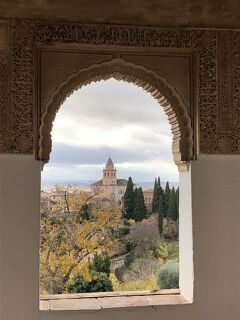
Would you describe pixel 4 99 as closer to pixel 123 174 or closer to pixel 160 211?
pixel 123 174

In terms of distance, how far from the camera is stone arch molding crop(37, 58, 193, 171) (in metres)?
3.82

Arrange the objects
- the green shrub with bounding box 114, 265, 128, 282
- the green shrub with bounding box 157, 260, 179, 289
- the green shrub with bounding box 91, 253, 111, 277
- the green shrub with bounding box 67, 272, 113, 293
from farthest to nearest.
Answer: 1. the green shrub with bounding box 114, 265, 128, 282
2. the green shrub with bounding box 91, 253, 111, 277
3. the green shrub with bounding box 67, 272, 113, 293
4. the green shrub with bounding box 157, 260, 179, 289

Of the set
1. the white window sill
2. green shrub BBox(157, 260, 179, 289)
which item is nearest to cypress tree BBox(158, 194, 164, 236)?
green shrub BBox(157, 260, 179, 289)

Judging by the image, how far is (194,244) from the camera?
3941mm

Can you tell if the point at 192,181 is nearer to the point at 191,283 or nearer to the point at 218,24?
the point at 191,283

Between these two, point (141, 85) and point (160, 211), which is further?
point (160, 211)

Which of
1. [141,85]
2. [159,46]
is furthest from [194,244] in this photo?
[159,46]

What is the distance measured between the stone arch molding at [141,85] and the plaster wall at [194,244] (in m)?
0.17

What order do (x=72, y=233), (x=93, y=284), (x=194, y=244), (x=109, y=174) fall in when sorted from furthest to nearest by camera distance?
(x=109, y=174)
(x=72, y=233)
(x=93, y=284)
(x=194, y=244)

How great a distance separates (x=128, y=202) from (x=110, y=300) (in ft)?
10.2

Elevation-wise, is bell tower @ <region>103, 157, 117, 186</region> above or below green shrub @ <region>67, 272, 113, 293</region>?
above

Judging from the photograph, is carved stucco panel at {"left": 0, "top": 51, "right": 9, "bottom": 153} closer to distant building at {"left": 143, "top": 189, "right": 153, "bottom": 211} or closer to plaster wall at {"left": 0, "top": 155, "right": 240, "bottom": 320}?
plaster wall at {"left": 0, "top": 155, "right": 240, "bottom": 320}

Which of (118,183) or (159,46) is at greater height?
(159,46)

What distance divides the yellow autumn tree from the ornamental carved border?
10.5ft
